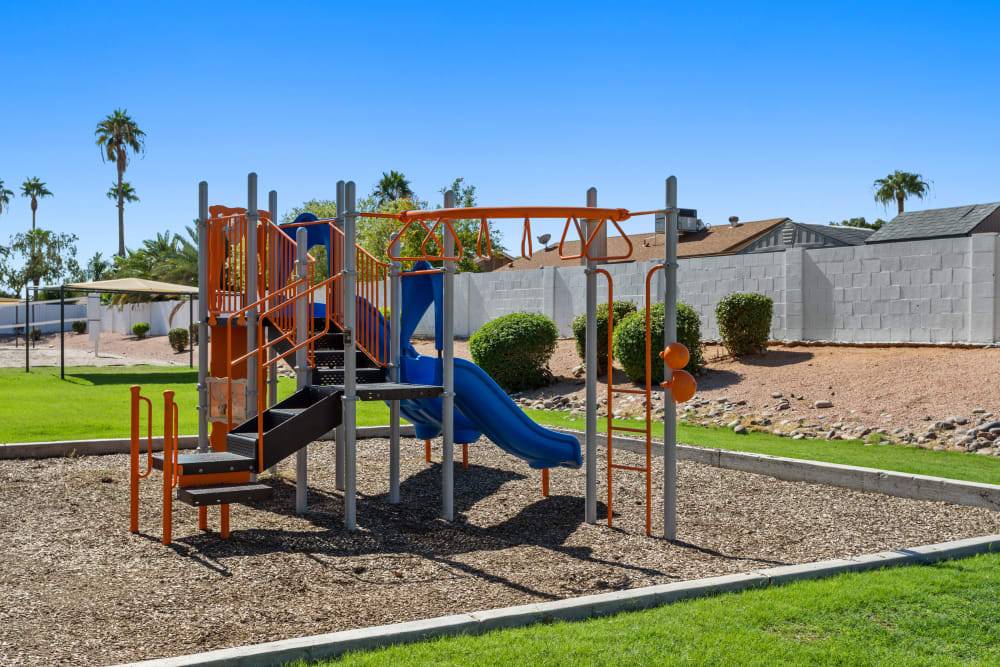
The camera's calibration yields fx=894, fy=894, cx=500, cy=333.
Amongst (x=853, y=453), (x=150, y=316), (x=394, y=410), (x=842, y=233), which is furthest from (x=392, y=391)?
(x=150, y=316)

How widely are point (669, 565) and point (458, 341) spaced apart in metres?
19.4

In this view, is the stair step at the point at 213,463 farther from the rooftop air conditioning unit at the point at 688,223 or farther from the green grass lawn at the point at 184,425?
the rooftop air conditioning unit at the point at 688,223

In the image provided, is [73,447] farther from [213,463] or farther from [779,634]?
[779,634]

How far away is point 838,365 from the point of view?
583 inches

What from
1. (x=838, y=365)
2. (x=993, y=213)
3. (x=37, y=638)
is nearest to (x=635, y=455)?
(x=838, y=365)

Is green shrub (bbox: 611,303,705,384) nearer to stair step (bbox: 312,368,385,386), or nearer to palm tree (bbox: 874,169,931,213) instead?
stair step (bbox: 312,368,385,386)

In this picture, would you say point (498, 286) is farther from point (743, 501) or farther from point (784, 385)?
point (743, 501)

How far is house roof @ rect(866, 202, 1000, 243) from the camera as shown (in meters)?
30.0

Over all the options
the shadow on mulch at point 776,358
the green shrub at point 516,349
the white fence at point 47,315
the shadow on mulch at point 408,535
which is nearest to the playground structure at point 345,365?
the shadow on mulch at point 408,535

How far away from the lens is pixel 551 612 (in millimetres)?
4629

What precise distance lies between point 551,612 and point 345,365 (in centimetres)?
284

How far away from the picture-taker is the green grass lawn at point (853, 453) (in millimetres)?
8992

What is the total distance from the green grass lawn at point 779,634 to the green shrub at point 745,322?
1123cm

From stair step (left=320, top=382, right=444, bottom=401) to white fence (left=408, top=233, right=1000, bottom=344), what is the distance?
34.7 feet
